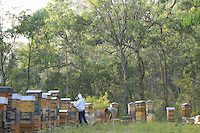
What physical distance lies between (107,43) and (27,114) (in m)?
23.2

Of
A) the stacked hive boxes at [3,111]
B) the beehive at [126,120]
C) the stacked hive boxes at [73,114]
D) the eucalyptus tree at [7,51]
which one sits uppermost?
the eucalyptus tree at [7,51]

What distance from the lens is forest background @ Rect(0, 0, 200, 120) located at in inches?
964

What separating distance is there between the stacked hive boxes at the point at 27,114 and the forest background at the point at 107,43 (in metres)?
14.6

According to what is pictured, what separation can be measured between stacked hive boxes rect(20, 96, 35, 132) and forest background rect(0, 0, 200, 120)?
14.6 m

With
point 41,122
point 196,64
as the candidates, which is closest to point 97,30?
point 196,64

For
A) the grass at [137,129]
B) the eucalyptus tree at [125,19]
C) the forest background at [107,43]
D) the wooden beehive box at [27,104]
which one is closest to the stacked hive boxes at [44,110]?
the grass at [137,129]

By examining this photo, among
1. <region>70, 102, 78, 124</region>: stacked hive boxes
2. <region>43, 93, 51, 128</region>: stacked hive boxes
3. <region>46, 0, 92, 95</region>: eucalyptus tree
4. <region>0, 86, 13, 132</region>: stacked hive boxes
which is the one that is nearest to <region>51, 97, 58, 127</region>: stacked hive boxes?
<region>43, 93, 51, 128</region>: stacked hive boxes

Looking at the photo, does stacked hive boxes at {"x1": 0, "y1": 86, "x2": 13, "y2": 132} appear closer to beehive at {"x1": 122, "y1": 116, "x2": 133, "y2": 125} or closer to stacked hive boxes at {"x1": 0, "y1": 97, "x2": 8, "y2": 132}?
stacked hive boxes at {"x1": 0, "y1": 97, "x2": 8, "y2": 132}

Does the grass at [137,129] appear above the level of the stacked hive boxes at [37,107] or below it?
below

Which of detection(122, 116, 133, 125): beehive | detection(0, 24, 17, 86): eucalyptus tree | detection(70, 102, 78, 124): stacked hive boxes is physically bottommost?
detection(122, 116, 133, 125): beehive

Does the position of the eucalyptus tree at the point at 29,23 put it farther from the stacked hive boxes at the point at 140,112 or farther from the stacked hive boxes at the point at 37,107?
the stacked hive boxes at the point at 37,107

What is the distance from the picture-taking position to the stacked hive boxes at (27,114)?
7625 millimetres

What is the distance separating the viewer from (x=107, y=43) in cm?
3044

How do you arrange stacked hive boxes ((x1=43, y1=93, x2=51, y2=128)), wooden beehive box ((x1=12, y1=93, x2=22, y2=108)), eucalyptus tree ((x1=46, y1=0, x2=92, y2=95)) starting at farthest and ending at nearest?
eucalyptus tree ((x1=46, y1=0, x2=92, y2=95))
stacked hive boxes ((x1=43, y1=93, x2=51, y2=128))
wooden beehive box ((x1=12, y1=93, x2=22, y2=108))
